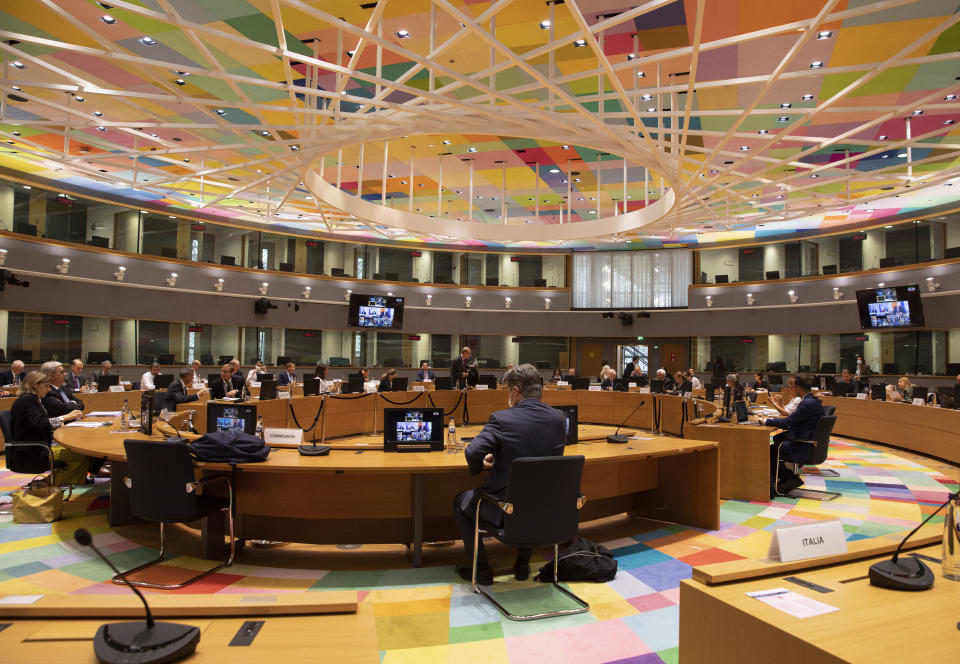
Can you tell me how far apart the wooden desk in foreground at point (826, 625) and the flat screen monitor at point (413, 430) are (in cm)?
337

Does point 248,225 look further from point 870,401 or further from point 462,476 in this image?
point 870,401

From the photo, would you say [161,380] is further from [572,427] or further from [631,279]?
[631,279]

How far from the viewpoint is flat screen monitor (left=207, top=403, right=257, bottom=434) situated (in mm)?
5418

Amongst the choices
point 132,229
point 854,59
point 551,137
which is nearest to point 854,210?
point 854,59

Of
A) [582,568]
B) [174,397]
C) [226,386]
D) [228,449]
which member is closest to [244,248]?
[226,386]

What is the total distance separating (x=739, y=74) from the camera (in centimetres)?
877

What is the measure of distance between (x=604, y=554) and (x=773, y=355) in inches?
660

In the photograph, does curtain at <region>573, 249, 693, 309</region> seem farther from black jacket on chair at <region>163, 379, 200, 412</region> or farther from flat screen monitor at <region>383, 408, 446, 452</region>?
flat screen monitor at <region>383, 408, 446, 452</region>

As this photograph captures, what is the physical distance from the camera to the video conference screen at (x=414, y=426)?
499 cm

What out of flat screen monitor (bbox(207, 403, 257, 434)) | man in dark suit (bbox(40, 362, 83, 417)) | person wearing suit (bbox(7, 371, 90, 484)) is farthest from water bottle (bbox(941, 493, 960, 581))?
man in dark suit (bbox(40, 362, 83, 417))

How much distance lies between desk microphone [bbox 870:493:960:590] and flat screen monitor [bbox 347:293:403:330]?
56.3 feet

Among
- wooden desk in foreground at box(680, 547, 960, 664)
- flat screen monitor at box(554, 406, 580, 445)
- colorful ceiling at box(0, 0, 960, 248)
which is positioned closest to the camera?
wooden desk in foreground at box(680, 547, 960, 664)

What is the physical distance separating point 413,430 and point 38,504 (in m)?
3.65

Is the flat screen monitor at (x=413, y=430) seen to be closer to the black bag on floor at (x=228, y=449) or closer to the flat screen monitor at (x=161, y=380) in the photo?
the black bag on floor at (x=228, y=449)
